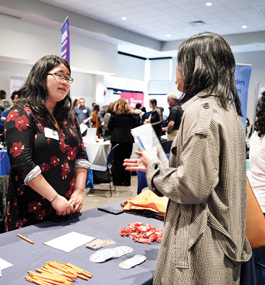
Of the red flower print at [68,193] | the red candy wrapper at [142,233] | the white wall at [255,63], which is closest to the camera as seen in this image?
the red candy wrapper at [142,233]

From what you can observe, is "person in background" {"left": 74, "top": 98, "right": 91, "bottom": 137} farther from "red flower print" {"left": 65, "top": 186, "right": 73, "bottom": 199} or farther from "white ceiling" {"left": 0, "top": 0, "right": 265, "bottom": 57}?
"red flower print" {"left": 65, "top": 186, "right": 73, "bottom": 199}

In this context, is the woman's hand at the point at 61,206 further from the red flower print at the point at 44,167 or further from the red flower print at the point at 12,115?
the red flower print at the point at 12,115

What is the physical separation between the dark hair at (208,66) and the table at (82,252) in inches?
26.4

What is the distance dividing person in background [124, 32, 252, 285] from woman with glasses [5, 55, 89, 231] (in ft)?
2.58

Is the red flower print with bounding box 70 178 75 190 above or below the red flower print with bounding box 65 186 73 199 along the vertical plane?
above

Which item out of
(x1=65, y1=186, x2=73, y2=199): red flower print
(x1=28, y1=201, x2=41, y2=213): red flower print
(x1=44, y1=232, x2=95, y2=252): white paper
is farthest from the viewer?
(x1=65, y1=186, x2=73, y2=199): red flower print

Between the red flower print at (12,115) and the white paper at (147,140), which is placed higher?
the red flower print at (12,115)

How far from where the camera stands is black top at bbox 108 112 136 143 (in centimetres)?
584

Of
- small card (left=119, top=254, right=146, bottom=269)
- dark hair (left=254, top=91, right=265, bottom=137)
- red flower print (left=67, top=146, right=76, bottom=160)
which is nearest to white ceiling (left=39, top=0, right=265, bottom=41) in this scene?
dark hair (left=254, top=91, right=265, bottom=137)

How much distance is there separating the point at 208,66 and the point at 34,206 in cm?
117

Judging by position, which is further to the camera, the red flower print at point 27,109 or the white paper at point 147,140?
the red flower print at point 27,109

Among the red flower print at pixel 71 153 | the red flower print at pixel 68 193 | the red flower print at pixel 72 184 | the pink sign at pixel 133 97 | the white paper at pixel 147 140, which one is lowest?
the red flower print at pixel 68 193

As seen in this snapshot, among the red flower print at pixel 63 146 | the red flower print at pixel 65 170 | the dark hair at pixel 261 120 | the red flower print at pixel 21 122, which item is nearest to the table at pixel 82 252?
the red flower print at pixel 65 170

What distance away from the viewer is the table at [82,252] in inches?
44.0
